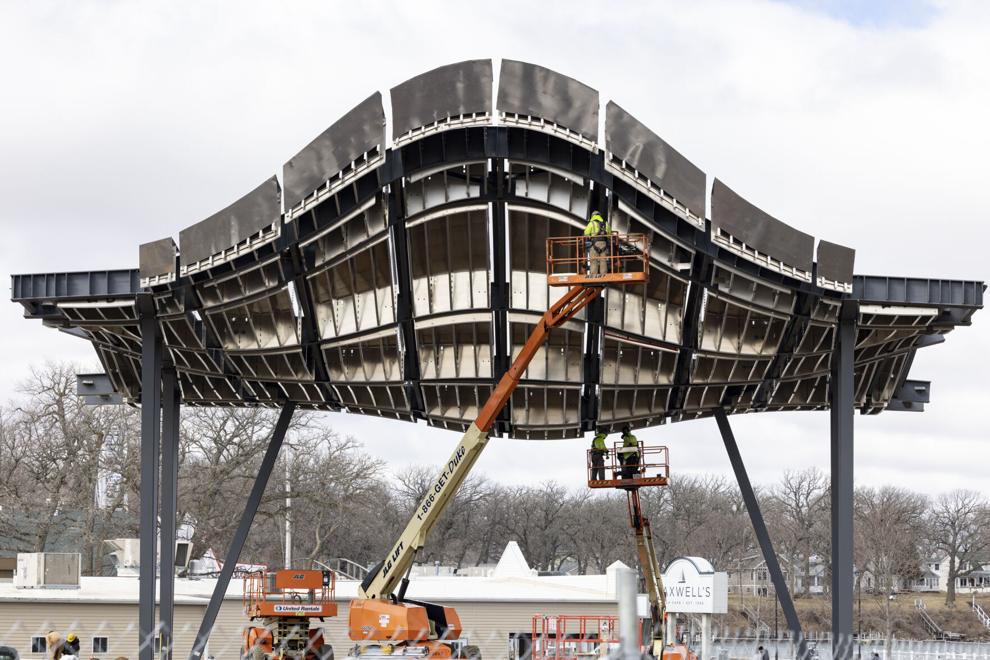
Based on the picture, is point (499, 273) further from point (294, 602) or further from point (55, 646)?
point (55, 646)

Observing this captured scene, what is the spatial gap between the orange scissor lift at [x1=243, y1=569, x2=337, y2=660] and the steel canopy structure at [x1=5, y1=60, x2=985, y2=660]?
1.93 m

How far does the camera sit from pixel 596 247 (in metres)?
29.2

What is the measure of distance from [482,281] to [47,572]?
2175cm

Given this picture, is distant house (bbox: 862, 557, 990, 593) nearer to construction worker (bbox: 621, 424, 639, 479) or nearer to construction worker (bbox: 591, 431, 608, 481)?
construction worker (bbox: 621, 424, 639, 479)

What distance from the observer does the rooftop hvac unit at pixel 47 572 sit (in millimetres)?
44875

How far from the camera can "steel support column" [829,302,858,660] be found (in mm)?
33406

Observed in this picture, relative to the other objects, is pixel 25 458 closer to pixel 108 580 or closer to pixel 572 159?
pixel 108 580

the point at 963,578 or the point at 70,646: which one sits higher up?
the point at 70,646

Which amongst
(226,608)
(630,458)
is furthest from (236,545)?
(630,458)

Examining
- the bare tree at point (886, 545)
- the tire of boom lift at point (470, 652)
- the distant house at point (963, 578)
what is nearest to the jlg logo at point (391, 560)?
the tire of boom lift at point (470, 652)

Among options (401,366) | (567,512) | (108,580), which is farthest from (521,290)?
(567,512)

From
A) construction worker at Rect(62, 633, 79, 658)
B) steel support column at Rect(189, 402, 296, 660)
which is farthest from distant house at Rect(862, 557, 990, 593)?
construction worker at Rect(62, 633, 79, 658)

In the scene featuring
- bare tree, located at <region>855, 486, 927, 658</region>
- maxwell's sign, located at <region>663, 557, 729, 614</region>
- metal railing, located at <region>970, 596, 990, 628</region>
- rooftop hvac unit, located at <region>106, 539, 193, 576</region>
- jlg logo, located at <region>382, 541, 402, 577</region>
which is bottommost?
metal railing, located at <region>970, 596, 990, 628</region>

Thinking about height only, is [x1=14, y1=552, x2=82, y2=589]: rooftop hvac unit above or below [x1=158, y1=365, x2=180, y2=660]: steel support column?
below
